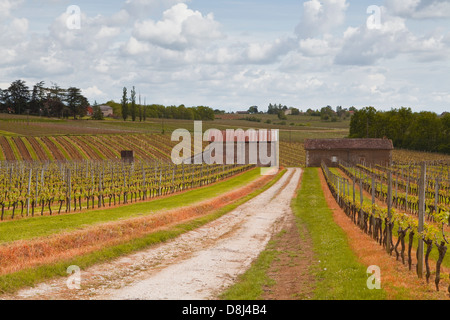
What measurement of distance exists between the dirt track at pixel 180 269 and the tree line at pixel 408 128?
108614 mm

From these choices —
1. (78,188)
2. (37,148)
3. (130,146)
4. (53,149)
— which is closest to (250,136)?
(130,146)

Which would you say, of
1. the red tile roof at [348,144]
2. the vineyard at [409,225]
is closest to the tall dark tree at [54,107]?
the red tile roof at [348,144]

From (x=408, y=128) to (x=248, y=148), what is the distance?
205 feet

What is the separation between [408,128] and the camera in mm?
140750

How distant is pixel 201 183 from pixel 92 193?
24.5 m

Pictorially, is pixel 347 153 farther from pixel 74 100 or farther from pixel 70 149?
pixel 74 100

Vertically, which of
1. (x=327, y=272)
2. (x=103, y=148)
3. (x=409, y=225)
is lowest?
(x=327, y=272)

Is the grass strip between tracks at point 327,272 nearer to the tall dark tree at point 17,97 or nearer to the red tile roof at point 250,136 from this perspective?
the red tile roof at point 250,136

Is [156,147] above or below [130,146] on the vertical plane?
below

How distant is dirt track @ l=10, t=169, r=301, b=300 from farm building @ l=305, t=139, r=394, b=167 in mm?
68037

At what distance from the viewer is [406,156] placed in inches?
4589

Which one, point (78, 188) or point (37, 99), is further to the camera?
point (37, 99)

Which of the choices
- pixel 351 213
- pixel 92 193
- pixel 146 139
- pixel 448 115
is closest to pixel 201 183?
pixel 92 193
